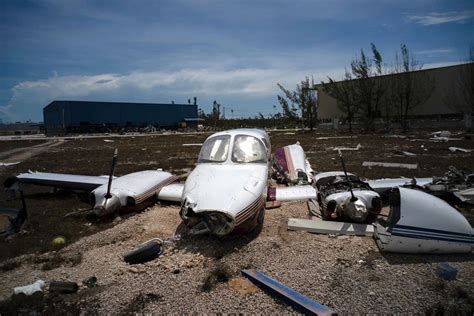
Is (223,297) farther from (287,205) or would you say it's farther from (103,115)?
(103,115)

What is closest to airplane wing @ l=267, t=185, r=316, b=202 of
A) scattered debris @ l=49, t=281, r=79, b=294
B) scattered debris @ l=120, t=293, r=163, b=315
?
scattered debris @ l=120, t=293, r=163, b=315

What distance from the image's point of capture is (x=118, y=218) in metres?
9.04

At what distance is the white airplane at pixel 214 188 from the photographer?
6.57m

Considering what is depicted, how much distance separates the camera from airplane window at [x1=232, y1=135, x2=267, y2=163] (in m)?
8.66

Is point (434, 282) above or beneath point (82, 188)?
beneath

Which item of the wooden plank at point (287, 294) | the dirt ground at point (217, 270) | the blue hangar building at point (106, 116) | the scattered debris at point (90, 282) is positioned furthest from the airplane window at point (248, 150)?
the blue hangar building at point (106, 116)

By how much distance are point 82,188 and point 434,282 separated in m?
9.54

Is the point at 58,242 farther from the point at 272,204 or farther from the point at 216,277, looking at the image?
the point at 272,204

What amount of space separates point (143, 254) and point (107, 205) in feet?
8.43

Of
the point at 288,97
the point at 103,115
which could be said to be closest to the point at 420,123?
the point at 288,97

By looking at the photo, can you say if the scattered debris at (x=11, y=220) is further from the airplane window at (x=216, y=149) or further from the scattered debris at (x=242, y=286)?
the scattered debris at (x=242, y=286)

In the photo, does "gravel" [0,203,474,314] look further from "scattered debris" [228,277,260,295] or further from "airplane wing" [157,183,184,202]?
"airplane wing" [157,183,184,202]

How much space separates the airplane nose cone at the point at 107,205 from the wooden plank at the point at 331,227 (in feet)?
13.6

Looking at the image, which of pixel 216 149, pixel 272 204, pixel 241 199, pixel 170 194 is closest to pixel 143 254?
pixel 241 199
